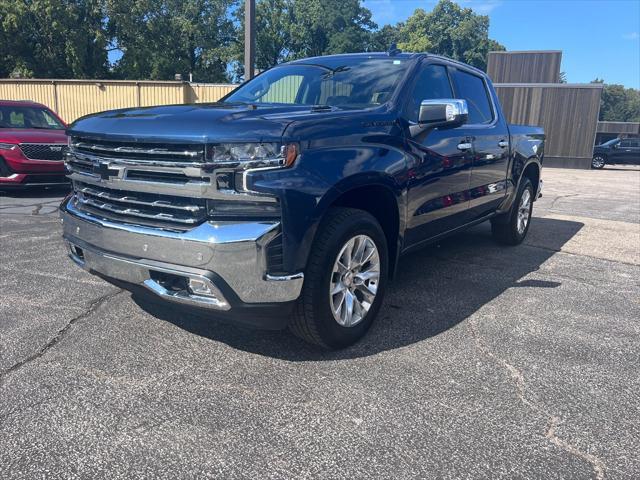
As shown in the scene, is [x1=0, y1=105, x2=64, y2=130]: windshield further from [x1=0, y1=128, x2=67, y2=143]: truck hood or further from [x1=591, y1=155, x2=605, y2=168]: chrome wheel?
[x1=591, y1=155, x2=605, y2=168]: chrome wheel

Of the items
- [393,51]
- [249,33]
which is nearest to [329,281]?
[393,51]

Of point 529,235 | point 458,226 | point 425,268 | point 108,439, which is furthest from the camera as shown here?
point 529,235

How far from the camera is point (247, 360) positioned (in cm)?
317

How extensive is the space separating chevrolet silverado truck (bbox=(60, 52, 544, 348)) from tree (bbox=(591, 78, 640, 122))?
116822mm

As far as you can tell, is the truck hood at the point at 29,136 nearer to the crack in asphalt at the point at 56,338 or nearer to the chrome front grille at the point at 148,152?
the crack in asphalt at the point at 56,338

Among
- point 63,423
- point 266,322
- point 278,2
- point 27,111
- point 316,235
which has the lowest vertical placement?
point 63,423

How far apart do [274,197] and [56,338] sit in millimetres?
1866

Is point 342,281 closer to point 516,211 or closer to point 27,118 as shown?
point 516,211

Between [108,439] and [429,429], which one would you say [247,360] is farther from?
[429,429]

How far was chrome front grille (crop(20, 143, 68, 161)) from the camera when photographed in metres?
8.59

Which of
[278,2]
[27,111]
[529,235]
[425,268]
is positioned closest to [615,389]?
[425,268]

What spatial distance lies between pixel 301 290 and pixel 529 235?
17.5 feet

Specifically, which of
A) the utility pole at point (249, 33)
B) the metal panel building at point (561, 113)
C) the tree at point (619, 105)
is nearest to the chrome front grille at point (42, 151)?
the utility pole at point (249, 33)

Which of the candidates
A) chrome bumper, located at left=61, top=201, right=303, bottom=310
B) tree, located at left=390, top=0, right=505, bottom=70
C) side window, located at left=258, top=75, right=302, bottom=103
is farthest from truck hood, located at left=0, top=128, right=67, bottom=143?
tree, located at left=390, top=0, right=505, bottom=70
